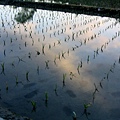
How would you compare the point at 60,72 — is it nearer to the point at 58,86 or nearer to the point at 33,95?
the point at 58,86

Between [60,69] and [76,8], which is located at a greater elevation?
[76,8]

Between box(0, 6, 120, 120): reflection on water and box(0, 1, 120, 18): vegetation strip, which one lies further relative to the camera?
box(0, 1, 120, 18): vegetation strip

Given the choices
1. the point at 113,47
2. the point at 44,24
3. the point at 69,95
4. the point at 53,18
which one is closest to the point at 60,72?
the point at 69,95

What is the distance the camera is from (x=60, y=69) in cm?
1037

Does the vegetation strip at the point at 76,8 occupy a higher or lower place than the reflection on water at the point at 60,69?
higher

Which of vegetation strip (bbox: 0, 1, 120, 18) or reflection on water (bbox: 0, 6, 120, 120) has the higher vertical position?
vegetation strip (bbox: 0, 1, 120, 18)

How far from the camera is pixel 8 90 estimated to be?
8609mm

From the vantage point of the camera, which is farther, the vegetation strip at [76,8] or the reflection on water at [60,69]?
the vegetation strip at [76,8]

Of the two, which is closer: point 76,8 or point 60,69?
point 60,69

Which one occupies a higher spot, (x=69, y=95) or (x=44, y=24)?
(x=44, y=24)

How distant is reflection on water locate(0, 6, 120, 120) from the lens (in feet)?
25.3

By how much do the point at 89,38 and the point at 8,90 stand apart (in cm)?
763

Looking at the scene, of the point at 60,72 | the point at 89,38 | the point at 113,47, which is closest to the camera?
the point at 60,72

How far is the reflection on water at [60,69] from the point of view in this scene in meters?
7.71
